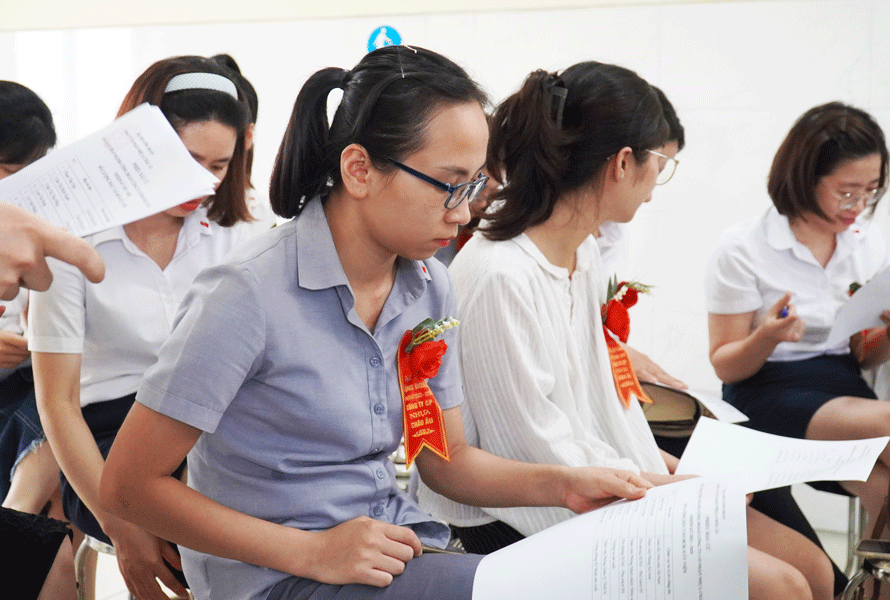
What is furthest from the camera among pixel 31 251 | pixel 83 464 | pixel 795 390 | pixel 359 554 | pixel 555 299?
pixel 795 390

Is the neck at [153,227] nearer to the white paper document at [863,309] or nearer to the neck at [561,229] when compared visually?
the neck at [561,229]

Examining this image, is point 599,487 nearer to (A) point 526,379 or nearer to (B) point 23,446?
(A) point 526,379

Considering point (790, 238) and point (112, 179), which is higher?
point (112, 179)

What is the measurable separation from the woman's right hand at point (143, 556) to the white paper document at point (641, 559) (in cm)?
59

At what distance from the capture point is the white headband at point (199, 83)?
68.1 inches

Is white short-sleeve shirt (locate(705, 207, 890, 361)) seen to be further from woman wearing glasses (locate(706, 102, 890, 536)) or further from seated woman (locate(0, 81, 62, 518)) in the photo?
seated woman (locate(0, 81, 62, 518))

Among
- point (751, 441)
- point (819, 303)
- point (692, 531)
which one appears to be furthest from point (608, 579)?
point (819, 303)

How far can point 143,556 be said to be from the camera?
136 centimetres

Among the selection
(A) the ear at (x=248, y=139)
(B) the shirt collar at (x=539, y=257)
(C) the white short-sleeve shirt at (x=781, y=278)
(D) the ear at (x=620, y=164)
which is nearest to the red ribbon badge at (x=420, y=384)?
(B) the shirt collar at (x=539, y=257)

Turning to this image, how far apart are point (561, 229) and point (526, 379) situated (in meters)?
0.36

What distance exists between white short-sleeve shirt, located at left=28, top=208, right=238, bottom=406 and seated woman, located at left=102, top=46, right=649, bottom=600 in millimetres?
500

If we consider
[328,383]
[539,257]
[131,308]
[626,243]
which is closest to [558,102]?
[539,257]

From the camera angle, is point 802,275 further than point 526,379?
Yes

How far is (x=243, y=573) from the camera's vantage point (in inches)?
44.2
